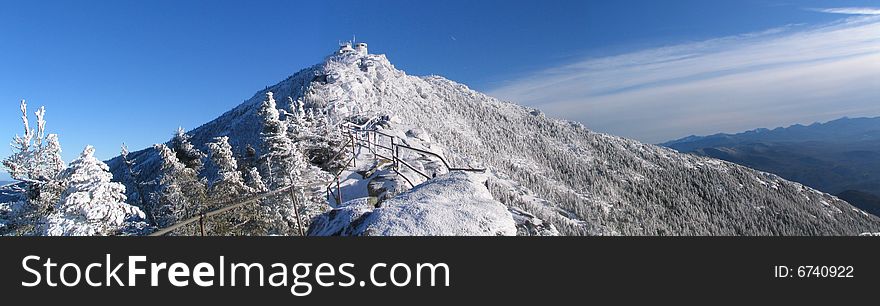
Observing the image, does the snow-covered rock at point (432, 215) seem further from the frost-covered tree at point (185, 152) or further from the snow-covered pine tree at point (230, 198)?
the frost-covered tree at point (185, 152)

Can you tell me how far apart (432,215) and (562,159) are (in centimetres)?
9756

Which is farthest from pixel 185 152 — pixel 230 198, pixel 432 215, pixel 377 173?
pixel 432 215

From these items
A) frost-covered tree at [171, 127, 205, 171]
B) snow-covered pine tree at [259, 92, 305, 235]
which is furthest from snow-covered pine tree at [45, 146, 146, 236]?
frost-covered tree at [171, 127, 205, 171]

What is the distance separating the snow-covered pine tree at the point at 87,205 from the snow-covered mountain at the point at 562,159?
145 feet

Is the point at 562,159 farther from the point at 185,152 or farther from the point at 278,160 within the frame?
the point at 278,160

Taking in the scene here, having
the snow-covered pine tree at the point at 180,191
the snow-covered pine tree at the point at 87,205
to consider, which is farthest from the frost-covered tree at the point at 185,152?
the snow-covered pine tree at the point at 87,205

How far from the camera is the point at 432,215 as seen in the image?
803cm

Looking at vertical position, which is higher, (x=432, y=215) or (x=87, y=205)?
(x=87, y=205)

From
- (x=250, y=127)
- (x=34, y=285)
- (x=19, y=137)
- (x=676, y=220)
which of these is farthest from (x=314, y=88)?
(x=34, y=285)

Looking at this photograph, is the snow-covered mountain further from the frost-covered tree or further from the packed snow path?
the packed snow path

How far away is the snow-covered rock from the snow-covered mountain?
4330cm

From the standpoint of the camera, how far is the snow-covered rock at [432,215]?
7.61 meters

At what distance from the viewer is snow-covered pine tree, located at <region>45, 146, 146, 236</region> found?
15.6m

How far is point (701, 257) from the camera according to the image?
5410 millimetres
